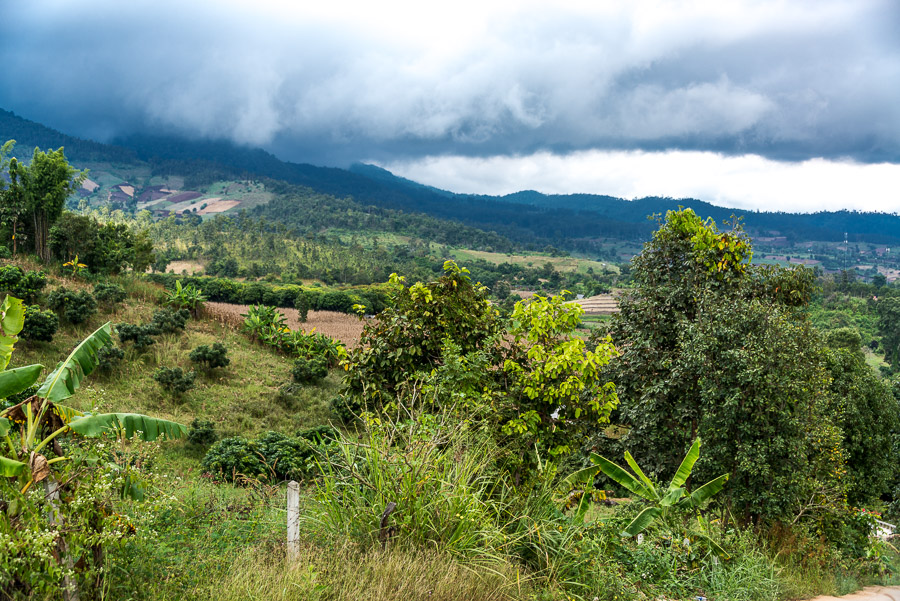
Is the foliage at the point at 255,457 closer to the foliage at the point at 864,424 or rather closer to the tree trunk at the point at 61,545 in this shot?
the tree trunk at the point at 61,545

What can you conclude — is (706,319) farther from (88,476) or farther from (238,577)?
(88,476)

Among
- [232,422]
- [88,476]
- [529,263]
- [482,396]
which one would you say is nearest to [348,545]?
[88,476]

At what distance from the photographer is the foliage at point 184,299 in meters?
19.6

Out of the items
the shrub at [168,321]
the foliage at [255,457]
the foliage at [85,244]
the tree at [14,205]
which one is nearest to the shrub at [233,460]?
the foliage at [255,457]

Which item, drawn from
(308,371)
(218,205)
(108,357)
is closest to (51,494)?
(108,357)

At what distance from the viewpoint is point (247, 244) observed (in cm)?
7044

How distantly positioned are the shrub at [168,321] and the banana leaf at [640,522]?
15033 mm

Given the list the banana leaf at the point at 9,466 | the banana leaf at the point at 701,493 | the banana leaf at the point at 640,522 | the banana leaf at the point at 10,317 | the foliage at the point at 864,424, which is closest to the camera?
the banana leaf at the point at 9,466

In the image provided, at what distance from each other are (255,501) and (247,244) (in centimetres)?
7029

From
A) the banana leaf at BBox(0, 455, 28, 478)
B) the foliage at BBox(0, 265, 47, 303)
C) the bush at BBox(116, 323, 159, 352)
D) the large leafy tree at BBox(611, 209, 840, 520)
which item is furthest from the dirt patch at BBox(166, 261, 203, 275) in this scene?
the banana leaf at BBox(0, 455, 28, 478)

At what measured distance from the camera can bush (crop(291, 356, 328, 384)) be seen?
55.8 feet

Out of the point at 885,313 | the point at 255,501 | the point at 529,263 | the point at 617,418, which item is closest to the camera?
the point at 255,501

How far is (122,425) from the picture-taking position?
3.88 meters

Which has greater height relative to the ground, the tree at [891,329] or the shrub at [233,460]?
the shrub at [233,460]
